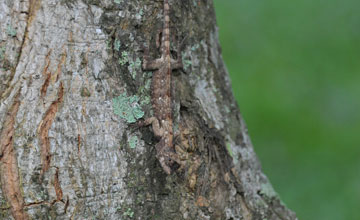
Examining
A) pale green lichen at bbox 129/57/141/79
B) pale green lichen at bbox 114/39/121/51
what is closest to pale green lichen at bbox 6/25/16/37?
pale green lichen at bbox 114/39/121/51

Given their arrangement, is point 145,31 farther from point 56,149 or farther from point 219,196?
point 219,196

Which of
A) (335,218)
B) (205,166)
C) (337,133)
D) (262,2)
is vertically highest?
(262,2)

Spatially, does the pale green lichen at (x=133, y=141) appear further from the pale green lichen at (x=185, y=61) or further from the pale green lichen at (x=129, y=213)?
the pale green lichen at (x=185, y=61)

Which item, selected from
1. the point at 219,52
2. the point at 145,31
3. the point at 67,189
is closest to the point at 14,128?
the point at 67,189

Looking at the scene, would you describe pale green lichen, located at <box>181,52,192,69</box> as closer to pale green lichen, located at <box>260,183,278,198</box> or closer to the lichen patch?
the lichen patch

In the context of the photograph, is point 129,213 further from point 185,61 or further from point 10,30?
point 10,30

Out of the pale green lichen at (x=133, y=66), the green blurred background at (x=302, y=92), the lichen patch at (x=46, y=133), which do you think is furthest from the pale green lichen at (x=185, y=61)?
the green blurred background at (x=302, y=92)
